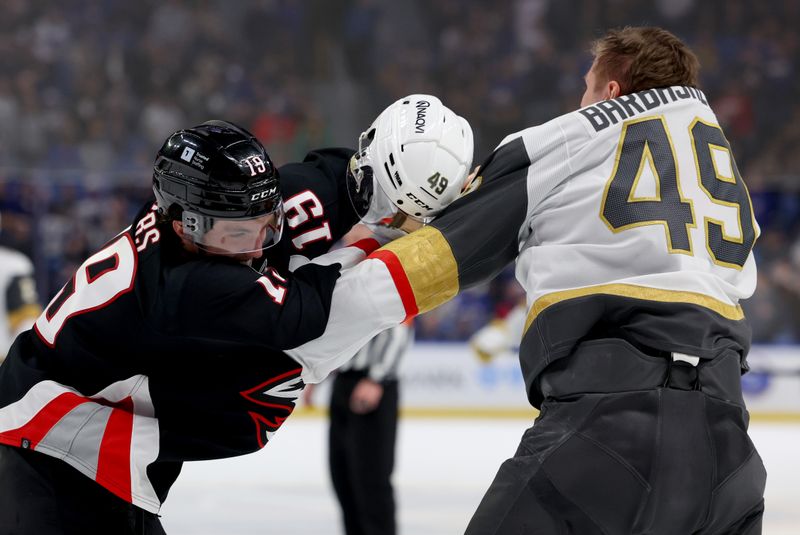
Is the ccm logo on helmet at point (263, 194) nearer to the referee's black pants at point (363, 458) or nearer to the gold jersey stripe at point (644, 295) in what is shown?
the gold jersey stripe at point (644, 295)

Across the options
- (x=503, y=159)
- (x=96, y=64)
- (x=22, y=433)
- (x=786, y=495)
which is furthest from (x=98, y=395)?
(x=96, y=64)

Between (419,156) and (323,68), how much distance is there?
25.4 feet

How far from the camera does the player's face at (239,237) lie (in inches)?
79.2

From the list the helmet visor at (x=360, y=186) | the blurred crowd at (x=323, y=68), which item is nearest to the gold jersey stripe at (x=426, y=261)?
the helmet visor at (x=360, y=186)

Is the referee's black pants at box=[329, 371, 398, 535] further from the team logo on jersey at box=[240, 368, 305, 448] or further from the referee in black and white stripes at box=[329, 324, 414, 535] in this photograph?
the team logo on jersey at box=[240, 368, 305, 448]

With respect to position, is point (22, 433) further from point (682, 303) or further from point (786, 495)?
point (786, 495)

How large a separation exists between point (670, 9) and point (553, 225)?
8.33 metres

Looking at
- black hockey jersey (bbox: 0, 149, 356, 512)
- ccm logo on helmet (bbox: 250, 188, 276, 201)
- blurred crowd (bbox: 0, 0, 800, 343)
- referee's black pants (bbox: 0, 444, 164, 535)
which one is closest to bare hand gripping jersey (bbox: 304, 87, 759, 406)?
black hockey jersey (bbox: 0, 149, 356, 512)

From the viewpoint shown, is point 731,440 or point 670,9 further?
point 670,9

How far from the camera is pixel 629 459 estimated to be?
179cm

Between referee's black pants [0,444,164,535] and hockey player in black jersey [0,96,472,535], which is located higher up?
hockey player in black jersey [0,96,472,535]

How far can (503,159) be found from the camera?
6.48ft

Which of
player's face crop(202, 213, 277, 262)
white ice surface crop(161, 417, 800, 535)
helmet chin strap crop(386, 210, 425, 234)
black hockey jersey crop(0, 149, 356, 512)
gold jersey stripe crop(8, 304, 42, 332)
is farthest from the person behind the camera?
gold jersey stripe crop(8, 304, 42, 332)

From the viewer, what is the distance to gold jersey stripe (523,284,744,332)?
1.83 metres
